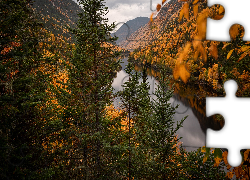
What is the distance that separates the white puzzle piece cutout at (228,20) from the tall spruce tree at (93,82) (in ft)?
19.2

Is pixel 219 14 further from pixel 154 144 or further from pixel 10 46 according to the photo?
pixel 154 144

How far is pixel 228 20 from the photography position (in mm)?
880

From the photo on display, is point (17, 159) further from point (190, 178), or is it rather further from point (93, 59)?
point (190, 178)

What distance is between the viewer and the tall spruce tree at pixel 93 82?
663 cm

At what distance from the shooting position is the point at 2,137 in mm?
4168

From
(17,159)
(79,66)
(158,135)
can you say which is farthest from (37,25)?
(158,135)

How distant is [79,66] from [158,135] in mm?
4801

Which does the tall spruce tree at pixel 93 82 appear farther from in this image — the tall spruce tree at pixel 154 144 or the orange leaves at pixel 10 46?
the orange leaves at pixel 10 46

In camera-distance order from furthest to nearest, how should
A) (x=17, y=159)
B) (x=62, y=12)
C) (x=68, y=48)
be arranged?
1. (x=62, y=12)
2. (x=68, y=48)
3. (x=17, y=159)

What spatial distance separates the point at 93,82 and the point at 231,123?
6.22m

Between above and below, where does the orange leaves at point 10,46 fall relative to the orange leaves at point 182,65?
above

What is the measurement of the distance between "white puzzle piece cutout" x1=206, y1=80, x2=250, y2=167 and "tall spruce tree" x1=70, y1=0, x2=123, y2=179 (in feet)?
19.0

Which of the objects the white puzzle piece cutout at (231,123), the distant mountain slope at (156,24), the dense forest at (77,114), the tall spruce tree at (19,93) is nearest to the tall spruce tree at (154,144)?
the dense forest at (77,114)

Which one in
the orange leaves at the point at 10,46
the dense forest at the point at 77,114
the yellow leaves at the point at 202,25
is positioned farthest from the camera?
the orange leaves at the point at 10,46
